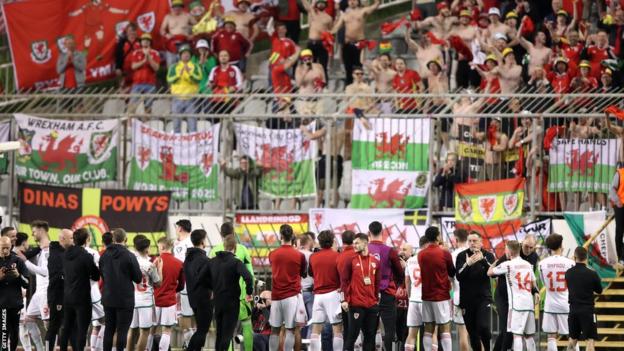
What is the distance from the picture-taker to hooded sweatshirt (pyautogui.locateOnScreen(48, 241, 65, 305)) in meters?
24.0

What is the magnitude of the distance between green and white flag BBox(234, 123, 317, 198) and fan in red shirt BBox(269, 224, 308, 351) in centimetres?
511

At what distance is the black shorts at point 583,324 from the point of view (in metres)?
23.9

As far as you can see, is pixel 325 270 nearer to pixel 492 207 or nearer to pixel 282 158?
pixel 492 207

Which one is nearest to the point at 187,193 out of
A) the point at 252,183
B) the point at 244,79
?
the point at 252,183

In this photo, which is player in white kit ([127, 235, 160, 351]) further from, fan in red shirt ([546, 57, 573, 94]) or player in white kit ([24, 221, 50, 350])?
fan in red shirt ([546, 57, 573, 94])

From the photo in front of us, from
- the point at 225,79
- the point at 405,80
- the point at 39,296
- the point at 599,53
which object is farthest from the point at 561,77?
the point at 39,296

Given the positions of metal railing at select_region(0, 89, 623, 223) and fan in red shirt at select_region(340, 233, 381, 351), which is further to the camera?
metal railing at select_region(0, 89, 623, 223)

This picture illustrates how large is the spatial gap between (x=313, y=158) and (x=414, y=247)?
2.62 meters

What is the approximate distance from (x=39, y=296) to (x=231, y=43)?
913 centimetres

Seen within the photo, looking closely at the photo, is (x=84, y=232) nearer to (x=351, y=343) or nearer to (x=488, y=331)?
(x=351, y=343)

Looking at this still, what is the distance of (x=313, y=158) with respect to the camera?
96.7 feet

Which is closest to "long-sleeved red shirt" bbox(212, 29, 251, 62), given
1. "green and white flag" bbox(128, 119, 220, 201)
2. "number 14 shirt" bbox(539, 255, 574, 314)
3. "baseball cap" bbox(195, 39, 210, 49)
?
"baseball cap" bbox(195, 39, 210, 49)

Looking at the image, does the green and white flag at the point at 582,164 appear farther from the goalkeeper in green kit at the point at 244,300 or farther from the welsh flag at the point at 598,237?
the goalkeeper in green kit at the point at 244,300

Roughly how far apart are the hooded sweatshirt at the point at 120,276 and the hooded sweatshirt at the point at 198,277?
83 cm
